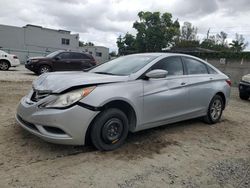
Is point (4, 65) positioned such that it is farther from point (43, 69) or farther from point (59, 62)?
point (59, 62)

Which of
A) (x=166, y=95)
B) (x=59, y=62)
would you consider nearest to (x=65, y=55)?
(x=59, y=62)

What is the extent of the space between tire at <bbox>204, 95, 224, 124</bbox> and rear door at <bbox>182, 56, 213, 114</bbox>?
0.64 feet

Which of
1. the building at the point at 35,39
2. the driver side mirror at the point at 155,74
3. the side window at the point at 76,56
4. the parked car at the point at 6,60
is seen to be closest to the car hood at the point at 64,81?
the driver side mirror at the point at 155,74

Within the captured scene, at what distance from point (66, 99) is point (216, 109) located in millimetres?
3821

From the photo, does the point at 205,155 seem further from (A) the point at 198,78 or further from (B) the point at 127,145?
(A) the point at 198,78

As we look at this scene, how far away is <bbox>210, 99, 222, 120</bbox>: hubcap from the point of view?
618cm

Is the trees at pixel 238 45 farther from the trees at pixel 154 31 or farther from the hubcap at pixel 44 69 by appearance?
the hubcap at pixel 44 69

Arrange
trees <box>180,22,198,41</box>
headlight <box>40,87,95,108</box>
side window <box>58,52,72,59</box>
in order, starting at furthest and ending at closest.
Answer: trees <box>180,22,198,41</box>, side window <box>58,52,72,59</box>, headlight <box>40,87,95,108</box>

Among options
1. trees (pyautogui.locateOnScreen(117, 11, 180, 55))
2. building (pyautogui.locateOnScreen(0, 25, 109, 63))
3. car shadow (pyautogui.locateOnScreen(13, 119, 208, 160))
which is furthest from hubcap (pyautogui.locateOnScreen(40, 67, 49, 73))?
trees (pyautogui.locateOnScreen(117, 11, 180, 55))

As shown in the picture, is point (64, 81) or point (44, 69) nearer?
point (64, 81)

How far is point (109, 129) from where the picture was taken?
409 centimetres

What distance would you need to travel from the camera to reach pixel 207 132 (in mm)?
5562

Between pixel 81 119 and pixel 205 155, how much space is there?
2026 millimetres

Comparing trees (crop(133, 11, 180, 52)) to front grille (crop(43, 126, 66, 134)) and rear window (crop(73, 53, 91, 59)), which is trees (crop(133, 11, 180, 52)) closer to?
rear window (crop(73, 53, 91, 59))
